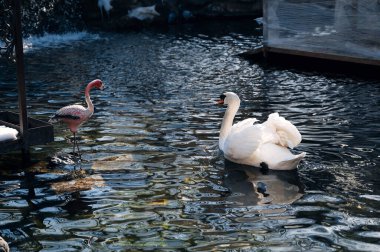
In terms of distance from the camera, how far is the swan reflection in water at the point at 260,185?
8.81m

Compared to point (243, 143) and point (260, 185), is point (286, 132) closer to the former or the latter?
point (243, 143)

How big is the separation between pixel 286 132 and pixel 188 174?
1.53 m

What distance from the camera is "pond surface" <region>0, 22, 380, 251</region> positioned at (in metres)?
7.66

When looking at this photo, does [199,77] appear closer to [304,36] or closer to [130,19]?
[304,36]

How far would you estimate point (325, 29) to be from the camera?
61.1ft

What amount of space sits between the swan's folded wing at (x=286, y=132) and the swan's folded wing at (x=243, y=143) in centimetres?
31

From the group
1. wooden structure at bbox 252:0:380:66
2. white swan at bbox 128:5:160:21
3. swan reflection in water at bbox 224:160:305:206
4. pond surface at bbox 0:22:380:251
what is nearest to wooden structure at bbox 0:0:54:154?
pond surface at bbox 0:22:380:251

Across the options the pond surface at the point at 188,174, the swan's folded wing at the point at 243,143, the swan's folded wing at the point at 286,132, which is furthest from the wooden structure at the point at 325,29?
the swan's folded wing at the point at 243,143

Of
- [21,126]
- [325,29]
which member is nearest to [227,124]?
[21,126]

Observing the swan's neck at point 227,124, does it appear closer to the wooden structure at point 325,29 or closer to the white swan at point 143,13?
the wooden structure at point 325,29

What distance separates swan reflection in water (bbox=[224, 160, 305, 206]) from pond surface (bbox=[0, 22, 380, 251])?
29mm

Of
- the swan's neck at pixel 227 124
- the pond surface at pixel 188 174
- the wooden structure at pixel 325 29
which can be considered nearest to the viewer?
the pond surface at pixel 188 174

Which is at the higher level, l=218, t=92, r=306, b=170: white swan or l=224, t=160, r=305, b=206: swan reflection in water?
l=218, t=92, r=306, b=170: white swan

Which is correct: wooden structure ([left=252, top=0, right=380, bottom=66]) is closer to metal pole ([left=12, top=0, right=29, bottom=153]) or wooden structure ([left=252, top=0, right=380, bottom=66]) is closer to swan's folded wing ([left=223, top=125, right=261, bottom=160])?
swan's folded wing ([left=223, top=125, right=261, bottom=160])
